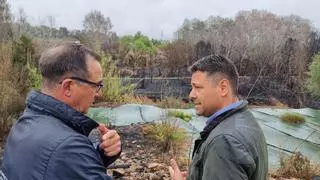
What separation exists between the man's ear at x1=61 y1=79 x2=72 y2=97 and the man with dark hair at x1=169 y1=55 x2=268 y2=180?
607mm

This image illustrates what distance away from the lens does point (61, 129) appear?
1436 mm

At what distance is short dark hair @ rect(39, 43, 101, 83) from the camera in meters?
1.55

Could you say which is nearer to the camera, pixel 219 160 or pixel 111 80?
pixel 219 160

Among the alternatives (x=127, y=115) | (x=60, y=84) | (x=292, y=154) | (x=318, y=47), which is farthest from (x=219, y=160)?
(x=318, y=47)

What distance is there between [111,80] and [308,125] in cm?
446

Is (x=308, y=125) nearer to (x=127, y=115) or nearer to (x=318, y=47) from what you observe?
(x=127, y=115)

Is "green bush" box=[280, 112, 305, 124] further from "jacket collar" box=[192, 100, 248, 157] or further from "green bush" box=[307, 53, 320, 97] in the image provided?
"jacket collar" box=[192, 100, 248, 157]

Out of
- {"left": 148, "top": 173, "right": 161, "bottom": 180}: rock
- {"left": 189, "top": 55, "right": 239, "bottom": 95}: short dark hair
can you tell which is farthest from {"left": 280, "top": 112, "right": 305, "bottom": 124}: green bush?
{"left": 189, "top": 55, "right": 239, "bottom": 95}: short dark hair

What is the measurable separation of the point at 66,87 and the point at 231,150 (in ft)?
2.21

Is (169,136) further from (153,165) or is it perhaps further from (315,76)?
(315,76)

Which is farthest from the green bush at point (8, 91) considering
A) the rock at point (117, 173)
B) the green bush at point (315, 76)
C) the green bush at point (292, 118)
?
the green bush at point (315, 76)

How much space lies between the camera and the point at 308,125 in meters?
9.09

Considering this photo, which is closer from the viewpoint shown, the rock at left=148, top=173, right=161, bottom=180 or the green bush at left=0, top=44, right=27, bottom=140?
the rock at left=148, top=173, right=161, bottom=180

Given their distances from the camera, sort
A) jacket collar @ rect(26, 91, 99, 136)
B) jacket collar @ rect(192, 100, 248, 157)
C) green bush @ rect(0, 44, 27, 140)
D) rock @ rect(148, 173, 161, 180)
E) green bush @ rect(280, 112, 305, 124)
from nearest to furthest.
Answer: jacket collar @ rect(26, 91, 99, 136), jacket collar @ rect(192, 100, 248, 157), rock @ rect(148, 173, 161, 180), green bush @ rect(0, 44, 27, 140), green bush @ rect(280, 112, 305, 124)
